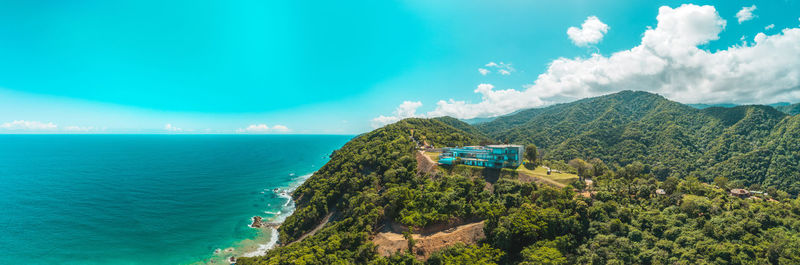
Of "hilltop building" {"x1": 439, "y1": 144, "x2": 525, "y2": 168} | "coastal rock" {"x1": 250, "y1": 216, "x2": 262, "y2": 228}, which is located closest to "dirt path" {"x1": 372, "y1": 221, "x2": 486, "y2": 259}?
"hilltop building" {"x1": 439, "y1": 144, "x2": 525, "y2": 168}

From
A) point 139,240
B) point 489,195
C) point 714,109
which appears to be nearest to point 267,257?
point 139,240

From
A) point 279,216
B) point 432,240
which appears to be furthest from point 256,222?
point 432,240

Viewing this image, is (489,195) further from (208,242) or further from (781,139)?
(781,139)

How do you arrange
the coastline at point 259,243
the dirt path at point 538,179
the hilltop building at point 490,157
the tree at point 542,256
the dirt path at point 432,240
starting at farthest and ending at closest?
the hilltop building at point 490,157 < the dirt path at point 538,179 < the coastline at point 259,243 < the dirt path at point 432,240 < the tree at point 542,256

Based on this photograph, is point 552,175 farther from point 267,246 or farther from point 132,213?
point 132,213

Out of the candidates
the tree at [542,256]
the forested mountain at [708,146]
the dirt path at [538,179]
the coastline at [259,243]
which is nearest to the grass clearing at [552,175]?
the dirt path at [538,179]

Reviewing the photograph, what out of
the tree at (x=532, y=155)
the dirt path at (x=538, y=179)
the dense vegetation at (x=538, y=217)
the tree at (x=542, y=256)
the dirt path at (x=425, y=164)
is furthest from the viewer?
the dirt path at (x=425, y=164)

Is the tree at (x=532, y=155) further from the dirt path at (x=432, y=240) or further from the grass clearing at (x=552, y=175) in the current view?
the dirt path at (x=432, y=240)
